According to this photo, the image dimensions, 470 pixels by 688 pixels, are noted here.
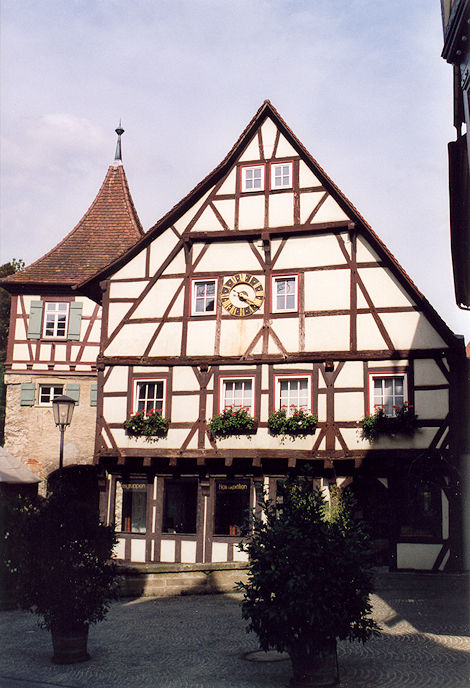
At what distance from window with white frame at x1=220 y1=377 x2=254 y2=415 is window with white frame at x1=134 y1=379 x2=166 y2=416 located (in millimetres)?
1565

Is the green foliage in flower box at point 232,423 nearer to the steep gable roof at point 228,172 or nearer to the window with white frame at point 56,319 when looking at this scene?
the steep gable roof at point 228,172

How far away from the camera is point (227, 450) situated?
17.9 metres

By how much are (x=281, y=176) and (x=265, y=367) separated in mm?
5016

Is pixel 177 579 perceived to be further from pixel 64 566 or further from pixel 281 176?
pixel 281 176

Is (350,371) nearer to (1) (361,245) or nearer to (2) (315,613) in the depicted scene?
(1) (361,245)

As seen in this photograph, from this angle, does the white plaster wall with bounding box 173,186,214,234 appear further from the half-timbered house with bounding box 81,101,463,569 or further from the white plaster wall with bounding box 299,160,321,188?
the white plaster wall with bounding box 299,160,321,188

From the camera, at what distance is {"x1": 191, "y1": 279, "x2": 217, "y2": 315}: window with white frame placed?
18875mm

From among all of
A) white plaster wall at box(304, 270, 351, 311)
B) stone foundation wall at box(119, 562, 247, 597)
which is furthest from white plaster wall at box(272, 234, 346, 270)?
stone foundation wall at box(119, 562, 247, 597)

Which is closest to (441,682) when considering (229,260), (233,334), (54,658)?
(54,658)

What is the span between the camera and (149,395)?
62.2ft

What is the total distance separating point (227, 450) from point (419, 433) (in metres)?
4.55

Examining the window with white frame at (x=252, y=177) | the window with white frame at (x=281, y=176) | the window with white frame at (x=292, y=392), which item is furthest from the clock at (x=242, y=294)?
the window with white frame at (x=281, y=176)

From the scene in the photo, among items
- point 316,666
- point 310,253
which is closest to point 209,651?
point 316,666

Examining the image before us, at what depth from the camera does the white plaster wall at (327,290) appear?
17953 millimetres
